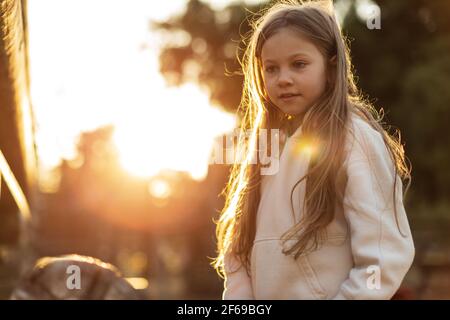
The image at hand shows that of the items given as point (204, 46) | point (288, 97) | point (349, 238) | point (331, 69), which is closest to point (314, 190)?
point (349, 238)

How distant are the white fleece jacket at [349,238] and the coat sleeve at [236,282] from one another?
6 centimetres

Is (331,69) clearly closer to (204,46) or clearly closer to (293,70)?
(293,70)

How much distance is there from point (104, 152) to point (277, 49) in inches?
1704

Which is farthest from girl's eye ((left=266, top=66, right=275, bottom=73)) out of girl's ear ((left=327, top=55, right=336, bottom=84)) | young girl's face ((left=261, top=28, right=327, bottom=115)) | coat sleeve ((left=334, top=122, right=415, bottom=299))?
coat sleeve ((left=334, top=122, right=415, bottom=299))

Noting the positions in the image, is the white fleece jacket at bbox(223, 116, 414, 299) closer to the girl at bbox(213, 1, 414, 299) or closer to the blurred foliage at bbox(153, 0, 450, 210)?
the girl at bbox(213, 1, 414, 299)

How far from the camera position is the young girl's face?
7.98 ft

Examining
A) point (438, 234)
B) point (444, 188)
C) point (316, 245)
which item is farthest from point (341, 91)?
point (444, 188)

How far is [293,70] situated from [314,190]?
0.37 m

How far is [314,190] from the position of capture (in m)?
2.28

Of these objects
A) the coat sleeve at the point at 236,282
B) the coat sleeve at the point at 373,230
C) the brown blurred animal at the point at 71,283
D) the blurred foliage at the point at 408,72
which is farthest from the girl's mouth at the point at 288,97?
the blurred foliage at the point at 408,72

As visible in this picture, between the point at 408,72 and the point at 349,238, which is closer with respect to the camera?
the point at 349,238

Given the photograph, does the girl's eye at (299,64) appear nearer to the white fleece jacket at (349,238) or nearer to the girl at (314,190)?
the girl at (314,190)

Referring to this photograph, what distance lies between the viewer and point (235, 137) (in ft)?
10.3
